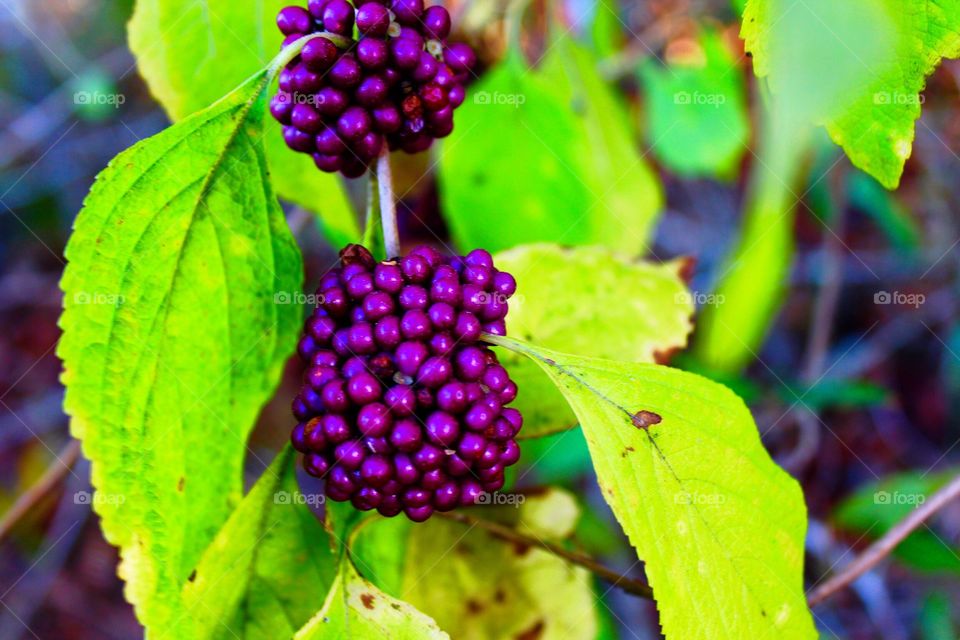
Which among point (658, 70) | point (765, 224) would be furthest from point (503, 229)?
point (658, 70)

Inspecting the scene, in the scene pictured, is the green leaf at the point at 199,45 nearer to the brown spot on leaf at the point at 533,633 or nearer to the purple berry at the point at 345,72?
the purple berry at the point at 345,72

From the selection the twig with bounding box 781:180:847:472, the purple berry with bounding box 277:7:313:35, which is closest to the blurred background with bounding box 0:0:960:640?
the twig with bounding box 781:180:847:472

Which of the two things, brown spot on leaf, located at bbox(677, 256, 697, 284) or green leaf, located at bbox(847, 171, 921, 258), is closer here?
brown spot on leaf, located at bbox(677, 256, 697, 284)

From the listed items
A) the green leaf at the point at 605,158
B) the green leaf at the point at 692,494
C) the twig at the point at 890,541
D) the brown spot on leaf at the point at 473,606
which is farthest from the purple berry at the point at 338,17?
the twig at the point at 890,541

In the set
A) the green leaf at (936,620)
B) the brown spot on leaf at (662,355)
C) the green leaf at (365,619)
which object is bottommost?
the green leaf at (936,620)

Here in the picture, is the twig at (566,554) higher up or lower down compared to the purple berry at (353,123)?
lower down

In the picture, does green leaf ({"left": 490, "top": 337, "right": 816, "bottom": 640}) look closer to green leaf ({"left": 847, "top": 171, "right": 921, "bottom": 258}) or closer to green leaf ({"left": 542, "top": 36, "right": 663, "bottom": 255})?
green leaf ({"left": 542, "top": 36, "right": 663, "bottom": 255})

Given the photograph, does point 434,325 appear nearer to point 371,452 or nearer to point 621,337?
point 371,452
